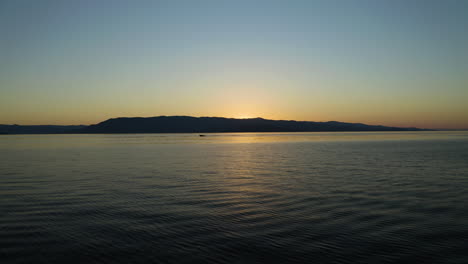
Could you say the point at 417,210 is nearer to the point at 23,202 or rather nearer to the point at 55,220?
the point at 55,220

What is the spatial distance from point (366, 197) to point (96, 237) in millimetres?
13365

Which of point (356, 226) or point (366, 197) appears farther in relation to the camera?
point (366, 197)

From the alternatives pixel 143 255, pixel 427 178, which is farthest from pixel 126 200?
pixel 427 178

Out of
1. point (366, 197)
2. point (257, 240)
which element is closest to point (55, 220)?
point (257, 240)

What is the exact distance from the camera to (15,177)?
26.3m

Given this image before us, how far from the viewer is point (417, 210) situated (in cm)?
1472

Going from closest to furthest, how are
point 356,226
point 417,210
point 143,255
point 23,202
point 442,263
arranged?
point 442,263
point 143,255
point 356,226
point 417,210
point 23,202

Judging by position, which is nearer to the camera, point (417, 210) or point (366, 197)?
point (417, 210)

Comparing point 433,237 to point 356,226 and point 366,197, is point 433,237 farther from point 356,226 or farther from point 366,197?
point 366,197

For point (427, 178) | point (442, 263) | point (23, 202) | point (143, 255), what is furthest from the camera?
point (427, 178)

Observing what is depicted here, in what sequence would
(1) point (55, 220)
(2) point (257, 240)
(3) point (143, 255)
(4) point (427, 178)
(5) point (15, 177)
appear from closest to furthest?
(3) point (143, 255) < (2) point (257, 240) < (1) point (55, 220) < (4) point (427, 178) < (5) point (15, 177)

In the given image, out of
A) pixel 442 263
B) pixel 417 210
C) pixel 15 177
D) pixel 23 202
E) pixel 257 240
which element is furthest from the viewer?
pixel 15 177

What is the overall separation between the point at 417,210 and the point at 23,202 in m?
19.0

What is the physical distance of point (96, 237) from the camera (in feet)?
36.8
